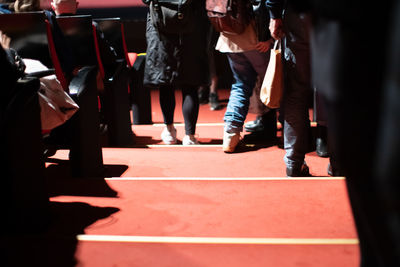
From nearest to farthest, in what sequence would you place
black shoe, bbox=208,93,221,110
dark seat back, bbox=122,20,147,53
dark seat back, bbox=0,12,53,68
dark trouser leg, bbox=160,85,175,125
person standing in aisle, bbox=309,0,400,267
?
person standing in aisle, bbox=309,0,400,267, dark seat back, bbox=0,12,53,68, dark trouser leg, bbox=160,85,175,125, black shoe, bbox=208,93,221,110, dark seat back, bbox=122,20,147,53

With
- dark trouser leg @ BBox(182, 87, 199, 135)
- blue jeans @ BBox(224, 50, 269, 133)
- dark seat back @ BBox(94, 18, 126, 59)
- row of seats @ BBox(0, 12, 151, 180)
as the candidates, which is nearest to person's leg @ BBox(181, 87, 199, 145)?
dark trouser leg @ BBox(182, 87, 199, 135)

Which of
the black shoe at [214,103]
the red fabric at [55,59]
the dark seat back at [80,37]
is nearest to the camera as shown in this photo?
the red fabric at [55,59]

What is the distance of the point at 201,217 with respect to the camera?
214 centimetres

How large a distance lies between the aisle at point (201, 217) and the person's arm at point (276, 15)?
74 cm

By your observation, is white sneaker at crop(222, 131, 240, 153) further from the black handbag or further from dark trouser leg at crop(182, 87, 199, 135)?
the black handbag

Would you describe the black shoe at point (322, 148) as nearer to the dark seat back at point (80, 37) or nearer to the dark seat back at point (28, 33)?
the dark seat back at point (80, 37)

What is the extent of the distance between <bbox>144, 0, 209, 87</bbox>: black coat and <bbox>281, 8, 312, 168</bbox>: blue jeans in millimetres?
1096

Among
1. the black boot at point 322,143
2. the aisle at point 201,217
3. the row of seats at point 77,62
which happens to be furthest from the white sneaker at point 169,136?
the black boot at point 322,143

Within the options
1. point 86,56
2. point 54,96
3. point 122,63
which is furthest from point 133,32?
point 54,96

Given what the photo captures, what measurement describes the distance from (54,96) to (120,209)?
0.61 m

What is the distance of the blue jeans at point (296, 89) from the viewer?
2512 millimetres

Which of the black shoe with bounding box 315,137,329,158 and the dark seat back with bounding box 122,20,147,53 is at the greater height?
the dark seat back with bounding box 122,20,147,53

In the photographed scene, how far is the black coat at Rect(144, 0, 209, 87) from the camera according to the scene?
3.65 metres

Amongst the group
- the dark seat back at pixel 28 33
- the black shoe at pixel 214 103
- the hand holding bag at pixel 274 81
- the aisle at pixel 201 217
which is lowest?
the black shoe at pixel 214 103
